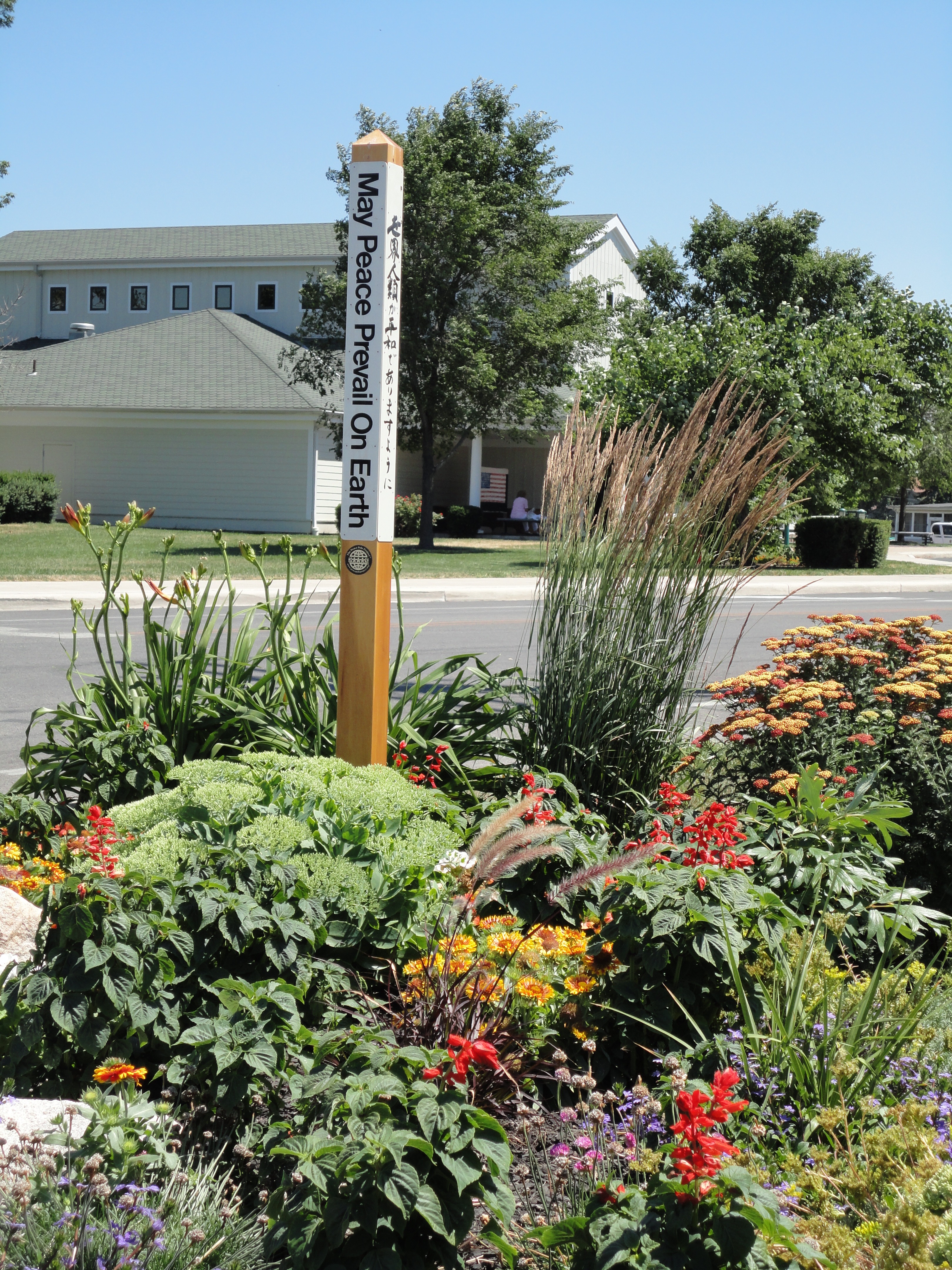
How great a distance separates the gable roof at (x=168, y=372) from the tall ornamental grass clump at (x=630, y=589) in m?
25.2

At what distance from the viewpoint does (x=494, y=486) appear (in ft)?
131

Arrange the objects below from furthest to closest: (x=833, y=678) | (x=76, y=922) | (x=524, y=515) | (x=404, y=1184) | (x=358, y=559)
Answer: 1. (x=524, y=515)
2. (x=833, y=678)
3. (x=358, y=559)
4. (x=76, y=922)
5. (x=404, y=1184)

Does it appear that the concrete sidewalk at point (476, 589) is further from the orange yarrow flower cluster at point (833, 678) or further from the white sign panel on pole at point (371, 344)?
the white sign panel on pole at point (371, 344)

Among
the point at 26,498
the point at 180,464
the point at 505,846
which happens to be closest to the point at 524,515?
the point at 180,464

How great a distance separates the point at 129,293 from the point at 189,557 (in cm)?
2155

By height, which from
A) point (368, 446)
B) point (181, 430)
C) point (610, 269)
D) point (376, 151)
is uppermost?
point (610, 269)

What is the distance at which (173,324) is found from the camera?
3578cm

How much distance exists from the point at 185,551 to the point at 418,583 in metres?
6.34

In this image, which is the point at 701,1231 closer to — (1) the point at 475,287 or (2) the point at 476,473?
(1) the point at 475,287

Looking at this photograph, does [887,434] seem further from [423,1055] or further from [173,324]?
[423,1055]

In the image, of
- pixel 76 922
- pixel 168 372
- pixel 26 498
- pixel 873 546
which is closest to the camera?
pixel 76 922

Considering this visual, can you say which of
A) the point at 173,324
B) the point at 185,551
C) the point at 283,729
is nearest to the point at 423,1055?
the point at 283,729

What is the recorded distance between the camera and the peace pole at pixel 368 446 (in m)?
4.40

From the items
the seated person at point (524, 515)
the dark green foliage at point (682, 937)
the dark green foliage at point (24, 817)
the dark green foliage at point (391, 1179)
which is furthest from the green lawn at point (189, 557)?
the dark green foliage at point (391, 1179)
